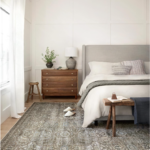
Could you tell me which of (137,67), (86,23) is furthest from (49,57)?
(137,67)

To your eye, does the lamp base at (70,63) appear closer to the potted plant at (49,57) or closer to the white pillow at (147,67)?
the potted plant at (49,57)

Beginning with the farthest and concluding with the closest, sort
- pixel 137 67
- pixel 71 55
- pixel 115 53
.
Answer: pixel 115 53 → pixel 71 55 → pixel 137 67

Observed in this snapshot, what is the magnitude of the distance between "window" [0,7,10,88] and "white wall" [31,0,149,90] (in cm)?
156

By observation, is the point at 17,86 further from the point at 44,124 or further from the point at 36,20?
the point at 36,20

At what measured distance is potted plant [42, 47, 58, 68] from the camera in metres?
4.28

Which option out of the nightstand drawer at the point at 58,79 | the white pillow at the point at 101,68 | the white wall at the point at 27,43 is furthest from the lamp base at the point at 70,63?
the white wall at the point at 27,43

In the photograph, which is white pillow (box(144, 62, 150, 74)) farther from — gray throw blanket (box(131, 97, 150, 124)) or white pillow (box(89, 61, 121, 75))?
gray throw blanket (box(131, 97, 150, 124))

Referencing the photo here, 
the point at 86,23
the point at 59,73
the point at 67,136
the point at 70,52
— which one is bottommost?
the point at 67,136

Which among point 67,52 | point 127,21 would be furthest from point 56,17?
point 127,21

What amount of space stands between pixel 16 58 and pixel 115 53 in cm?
247

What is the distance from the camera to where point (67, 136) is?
6.85 ft

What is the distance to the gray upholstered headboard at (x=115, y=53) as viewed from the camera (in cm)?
429

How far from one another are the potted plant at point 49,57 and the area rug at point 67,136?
177 centimetres

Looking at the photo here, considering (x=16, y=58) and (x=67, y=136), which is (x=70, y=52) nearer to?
(x=16, y=58)
